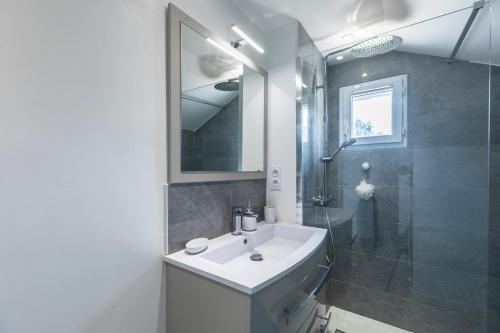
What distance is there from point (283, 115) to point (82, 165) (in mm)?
1358

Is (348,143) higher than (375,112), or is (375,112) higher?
(375,112)

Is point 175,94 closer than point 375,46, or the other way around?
point 175,94

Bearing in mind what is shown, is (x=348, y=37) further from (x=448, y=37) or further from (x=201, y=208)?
(x=201, y=208)

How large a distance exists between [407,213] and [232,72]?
1750mm

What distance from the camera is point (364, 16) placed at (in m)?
1.56

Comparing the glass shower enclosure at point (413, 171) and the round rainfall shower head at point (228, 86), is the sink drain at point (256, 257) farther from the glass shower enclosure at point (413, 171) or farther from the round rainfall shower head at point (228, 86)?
the round rainfall shower head at point (228, 86)

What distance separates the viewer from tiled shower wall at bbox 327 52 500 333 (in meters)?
1.48

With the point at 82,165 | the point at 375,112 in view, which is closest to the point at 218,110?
the point at 82,165

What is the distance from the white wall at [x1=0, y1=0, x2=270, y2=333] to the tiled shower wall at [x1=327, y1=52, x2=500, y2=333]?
1553mm

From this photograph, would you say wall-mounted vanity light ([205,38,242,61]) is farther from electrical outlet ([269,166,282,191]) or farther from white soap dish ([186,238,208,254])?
white soap dish ([186,238,208,254])

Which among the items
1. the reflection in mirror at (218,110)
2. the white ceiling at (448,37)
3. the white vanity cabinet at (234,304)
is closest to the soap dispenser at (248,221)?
the reflection in mirror at (218,110)

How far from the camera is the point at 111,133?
2.82 ft

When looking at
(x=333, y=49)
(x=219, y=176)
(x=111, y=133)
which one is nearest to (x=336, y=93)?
(x=333, y=49)

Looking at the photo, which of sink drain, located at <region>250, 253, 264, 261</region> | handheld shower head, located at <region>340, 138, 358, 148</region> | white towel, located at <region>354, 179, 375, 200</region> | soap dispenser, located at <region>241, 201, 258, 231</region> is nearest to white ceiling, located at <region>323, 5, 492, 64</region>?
handheld shower head, located at <region>340, 138, 358, 148</region>
